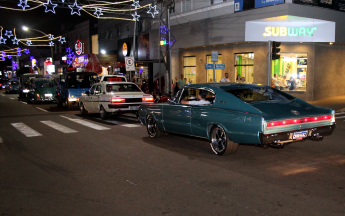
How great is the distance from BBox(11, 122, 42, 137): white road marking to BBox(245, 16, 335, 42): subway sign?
13586 millimetres

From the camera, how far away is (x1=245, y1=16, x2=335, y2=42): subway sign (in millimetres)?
19031

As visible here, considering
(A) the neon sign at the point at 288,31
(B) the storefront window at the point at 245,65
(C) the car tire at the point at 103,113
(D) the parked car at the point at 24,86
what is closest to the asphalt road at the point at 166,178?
(C) the car tire at the point at 103,113

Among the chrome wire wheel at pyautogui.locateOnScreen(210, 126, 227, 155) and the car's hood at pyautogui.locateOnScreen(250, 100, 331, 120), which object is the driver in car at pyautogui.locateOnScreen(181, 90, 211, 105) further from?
the car's hood at pyautogui.locateOnScreen(250, 100, 331, 120)

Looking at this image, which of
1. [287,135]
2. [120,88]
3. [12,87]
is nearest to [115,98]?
[120,88]

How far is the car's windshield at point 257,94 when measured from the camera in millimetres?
7320

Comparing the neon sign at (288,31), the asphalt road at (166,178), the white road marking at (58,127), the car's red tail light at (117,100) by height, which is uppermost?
the neon sign at (288,31)

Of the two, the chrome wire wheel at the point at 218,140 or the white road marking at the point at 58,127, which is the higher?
the chrome wire wheel at the point at 218,140

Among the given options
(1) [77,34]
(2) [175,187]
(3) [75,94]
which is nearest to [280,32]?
(3) [75,94]

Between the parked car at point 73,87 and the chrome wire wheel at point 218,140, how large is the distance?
544 inches

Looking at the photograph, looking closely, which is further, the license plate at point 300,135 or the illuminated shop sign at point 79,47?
the illuminated shop sign at point 79,47

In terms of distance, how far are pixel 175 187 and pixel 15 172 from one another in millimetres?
3273

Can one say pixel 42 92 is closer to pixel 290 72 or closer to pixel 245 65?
pixel 245 65

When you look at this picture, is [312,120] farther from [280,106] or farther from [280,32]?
[280,32]

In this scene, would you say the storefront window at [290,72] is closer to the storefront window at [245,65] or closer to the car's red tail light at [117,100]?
the storefront window at [245,65]
